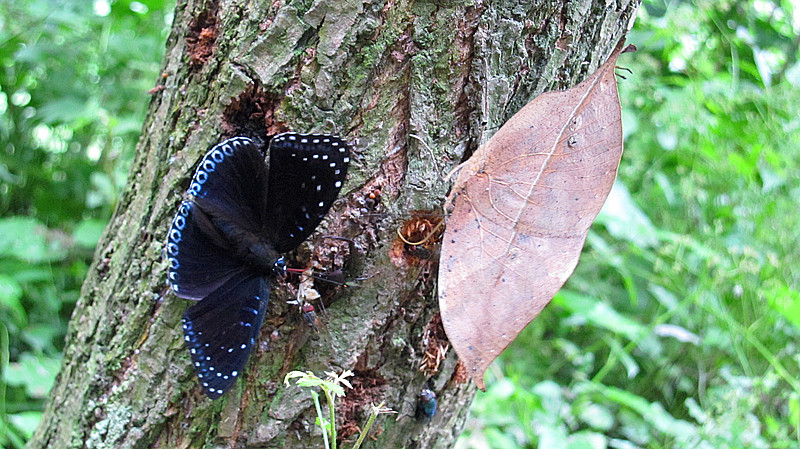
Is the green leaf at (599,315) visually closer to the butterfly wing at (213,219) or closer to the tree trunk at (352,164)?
the tree trunk at (352,164)

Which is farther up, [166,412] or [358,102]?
[358,102]

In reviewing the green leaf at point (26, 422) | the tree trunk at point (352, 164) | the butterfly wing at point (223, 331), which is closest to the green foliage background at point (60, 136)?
the green leaf at point (26, 422)

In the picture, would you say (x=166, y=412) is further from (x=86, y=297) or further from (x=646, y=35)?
(x=646, y=35)

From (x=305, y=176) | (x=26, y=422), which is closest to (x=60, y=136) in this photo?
(x=26, y=422)

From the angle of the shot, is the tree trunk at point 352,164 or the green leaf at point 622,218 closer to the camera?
the tree trunk at point 352,164

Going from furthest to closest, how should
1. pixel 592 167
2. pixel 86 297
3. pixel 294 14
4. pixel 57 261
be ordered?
pixel 57 261
pixel 86 297
pixel 592 167
pixel 294 14

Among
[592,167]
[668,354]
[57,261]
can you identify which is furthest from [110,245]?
[668,354]
